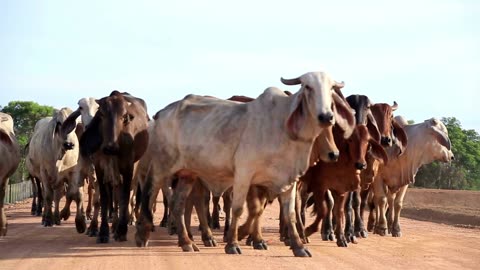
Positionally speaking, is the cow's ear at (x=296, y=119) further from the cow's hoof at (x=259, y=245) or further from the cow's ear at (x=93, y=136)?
the cow's ear at (x=93, y=136)

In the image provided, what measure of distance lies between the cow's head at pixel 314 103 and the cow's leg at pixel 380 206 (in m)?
5.83

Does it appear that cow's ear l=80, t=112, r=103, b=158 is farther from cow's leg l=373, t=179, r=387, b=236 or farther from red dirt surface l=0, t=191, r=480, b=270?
cow's leg l=373, t=179, r=387, b=236

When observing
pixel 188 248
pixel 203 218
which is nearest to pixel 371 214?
pixel 203 218

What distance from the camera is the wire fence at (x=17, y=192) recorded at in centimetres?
A: 3584

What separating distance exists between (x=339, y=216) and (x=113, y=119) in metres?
4.08

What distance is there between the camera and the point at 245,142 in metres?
12.4

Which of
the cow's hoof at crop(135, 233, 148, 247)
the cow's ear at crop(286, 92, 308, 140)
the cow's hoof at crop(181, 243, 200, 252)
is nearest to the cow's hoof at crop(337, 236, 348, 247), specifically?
the cow's hoof at crop(181, 243, 200, 252)

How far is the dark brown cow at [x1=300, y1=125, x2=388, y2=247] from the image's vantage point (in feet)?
45.9

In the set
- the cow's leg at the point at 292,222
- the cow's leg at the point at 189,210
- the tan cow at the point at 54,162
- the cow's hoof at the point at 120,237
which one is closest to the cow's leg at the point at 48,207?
the tan cow at the point at 54,162

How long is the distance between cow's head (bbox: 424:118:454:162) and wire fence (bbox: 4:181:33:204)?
66.0 feet

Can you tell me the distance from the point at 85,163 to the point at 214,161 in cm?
392

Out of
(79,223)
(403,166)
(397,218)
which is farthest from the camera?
(403,166)

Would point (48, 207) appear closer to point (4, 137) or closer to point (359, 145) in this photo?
point (4, 137)

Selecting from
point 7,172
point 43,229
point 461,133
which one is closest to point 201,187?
point 7,172
